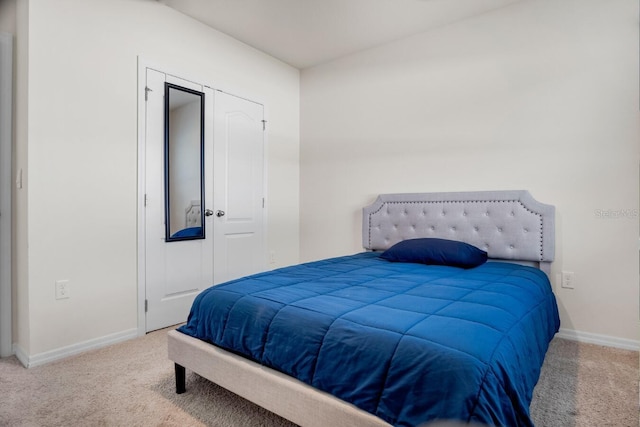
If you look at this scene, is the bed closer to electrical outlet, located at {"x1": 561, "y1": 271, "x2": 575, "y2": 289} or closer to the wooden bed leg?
the wooden bed leg

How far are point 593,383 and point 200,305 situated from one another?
2.18 meters

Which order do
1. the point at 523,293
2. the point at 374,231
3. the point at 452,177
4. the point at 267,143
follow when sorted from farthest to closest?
the point at 267,143
the point at 374,231
the point at 452,177
the point at 523,293

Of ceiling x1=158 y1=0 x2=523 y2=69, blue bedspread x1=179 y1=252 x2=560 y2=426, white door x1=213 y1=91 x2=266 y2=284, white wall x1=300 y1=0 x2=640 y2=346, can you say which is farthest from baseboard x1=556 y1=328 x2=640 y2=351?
white door x1=213 y1=91 x2=266 y2=284

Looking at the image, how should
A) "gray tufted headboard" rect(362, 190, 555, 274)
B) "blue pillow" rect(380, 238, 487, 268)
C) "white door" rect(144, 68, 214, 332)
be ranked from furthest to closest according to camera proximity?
1. "white door" rect(144, 68, 214, 332)
2. "gray tufted headboard" rect(362, 190, 555, 274)
3. "blue pillow" rect(380, 238, 487, 268)

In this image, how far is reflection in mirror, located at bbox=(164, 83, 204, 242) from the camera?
2.97 metres

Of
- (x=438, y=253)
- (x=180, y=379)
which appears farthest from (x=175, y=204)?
(x=438, y=253)

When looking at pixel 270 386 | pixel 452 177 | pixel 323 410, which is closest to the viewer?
pixel 323 410

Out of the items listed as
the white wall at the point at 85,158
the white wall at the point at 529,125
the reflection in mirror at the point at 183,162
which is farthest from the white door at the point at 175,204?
the white wall at the point at 529,125

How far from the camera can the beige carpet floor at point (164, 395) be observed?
1.68 m

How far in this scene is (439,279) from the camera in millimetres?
2072

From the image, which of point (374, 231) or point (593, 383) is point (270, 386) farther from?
point (374, 231)

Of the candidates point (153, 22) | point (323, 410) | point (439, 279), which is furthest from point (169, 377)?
point (153, 22)

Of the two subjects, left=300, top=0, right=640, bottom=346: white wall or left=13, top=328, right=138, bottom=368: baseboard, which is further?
left=300, top=0, right=640, bottom=346: white wall

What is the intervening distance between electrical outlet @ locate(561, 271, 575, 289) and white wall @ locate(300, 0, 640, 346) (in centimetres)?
4
